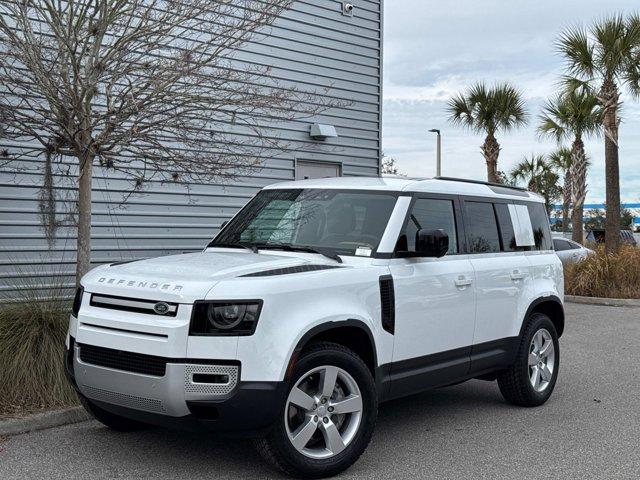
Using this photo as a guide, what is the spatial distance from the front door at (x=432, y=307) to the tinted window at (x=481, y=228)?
16 cm

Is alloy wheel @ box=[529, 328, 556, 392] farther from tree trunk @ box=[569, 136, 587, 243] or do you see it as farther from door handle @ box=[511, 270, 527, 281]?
tree trunk @ box=[569, 136, 587, 243]

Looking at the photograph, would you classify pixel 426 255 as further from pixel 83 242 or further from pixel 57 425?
pixel 83 242

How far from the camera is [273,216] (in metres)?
6.04

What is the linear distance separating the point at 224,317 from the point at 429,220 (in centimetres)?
209

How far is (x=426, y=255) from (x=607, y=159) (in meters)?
14.9

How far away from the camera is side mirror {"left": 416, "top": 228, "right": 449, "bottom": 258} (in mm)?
5266

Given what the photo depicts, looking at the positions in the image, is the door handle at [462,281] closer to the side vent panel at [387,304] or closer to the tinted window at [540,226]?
the side vent panel at [387,304]

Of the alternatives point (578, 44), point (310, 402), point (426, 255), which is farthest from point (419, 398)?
point (578, 44)

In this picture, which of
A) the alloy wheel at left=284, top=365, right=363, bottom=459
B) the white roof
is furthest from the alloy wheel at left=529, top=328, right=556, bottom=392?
the alloy wheel at left=284, top=365, right=363, bottom=459

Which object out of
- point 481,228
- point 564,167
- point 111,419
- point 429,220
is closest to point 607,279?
point 481,228

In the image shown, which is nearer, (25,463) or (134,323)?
(134,323)

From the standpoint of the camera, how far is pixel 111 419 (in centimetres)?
556

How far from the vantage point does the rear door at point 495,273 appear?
6.12 meters

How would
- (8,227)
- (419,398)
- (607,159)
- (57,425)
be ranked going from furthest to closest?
(607,159) < (8,227) < (419,398) < (57,425)
